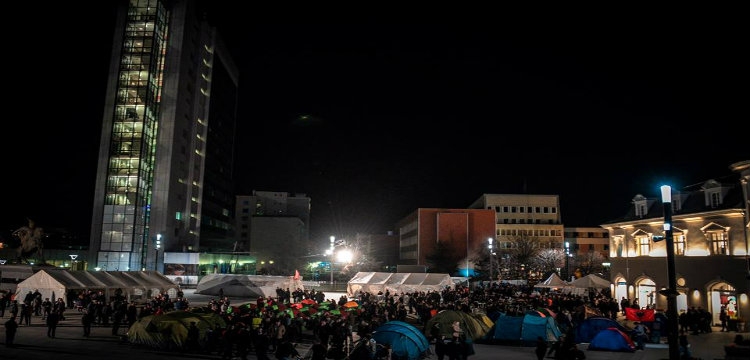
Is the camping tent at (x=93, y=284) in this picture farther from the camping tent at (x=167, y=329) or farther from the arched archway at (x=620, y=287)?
the arched archway at (x=620, y=287)

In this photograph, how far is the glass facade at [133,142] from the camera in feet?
250

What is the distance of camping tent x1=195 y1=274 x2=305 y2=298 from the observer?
41.9 m

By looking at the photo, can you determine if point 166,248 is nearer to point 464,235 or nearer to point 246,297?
point 246,297

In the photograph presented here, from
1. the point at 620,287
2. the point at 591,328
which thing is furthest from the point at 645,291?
the point at 591,328

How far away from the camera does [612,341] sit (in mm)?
21594

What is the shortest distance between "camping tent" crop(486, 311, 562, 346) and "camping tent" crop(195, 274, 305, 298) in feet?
77.0

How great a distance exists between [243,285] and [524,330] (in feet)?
84.7

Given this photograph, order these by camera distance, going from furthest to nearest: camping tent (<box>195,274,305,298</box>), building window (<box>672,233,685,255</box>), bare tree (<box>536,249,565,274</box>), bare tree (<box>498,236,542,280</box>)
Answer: bare tree (<box>536,249,565,274</box>) → bare tree (<box>498,236,542,280</box>) → camping tent (<box>195,274,305,298</box>) → building window (<box>672,233,685,255</box>)

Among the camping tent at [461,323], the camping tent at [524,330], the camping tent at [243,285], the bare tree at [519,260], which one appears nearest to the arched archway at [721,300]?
the camping tent at [524,330]

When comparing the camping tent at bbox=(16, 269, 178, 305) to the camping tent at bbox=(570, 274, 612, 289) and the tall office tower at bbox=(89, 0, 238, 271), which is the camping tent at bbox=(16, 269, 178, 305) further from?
the tall office tower at bbox=(89, 0, 238, 271)

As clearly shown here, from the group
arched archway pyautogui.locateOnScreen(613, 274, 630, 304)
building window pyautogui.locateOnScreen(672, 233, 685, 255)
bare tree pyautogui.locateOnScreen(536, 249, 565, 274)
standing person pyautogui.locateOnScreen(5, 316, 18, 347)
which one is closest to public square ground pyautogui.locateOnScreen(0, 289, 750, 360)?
standing person pyautogui.locateOnScreen(5, 316, 18, 347)

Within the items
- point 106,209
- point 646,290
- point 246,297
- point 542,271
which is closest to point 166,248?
point 106,209

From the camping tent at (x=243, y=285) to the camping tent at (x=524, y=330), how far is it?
23.5 metres

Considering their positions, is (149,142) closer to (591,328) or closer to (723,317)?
(591,328)
